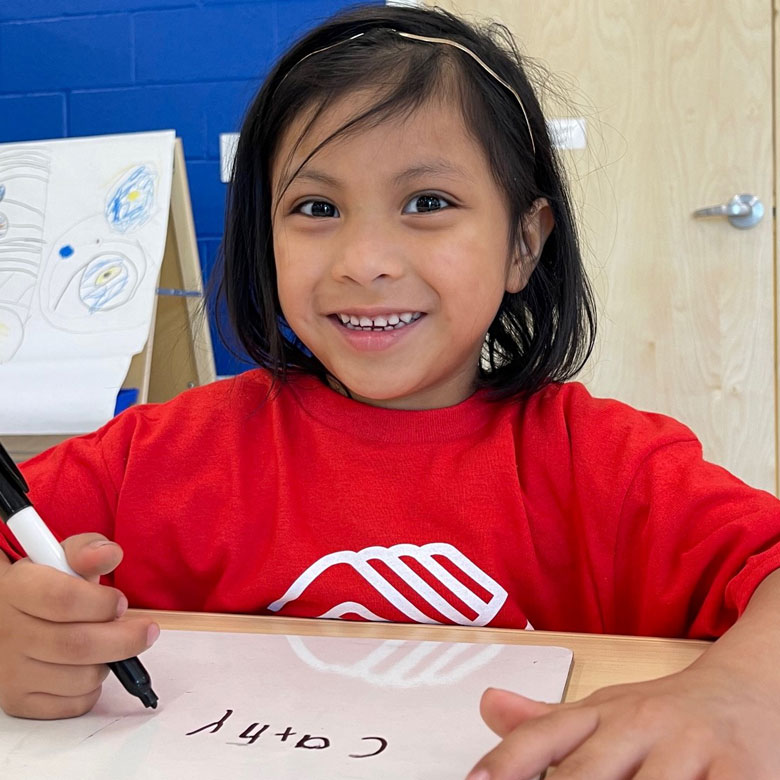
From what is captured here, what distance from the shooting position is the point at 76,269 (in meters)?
1.92

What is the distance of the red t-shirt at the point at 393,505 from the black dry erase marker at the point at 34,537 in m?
0.20

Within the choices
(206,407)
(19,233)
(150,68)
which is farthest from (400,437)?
(150,68)

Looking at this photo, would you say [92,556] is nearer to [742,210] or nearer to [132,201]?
[132,201]

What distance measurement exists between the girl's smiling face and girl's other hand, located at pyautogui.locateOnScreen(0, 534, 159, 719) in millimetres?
321

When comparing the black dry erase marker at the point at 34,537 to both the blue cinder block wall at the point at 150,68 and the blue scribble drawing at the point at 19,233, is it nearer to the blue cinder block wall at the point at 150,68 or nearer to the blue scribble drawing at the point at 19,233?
the blue scribble drawing at the point at 19,233

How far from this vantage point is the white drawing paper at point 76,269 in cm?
163

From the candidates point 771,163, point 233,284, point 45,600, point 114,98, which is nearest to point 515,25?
point 771,163

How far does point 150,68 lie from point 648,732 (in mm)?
2312

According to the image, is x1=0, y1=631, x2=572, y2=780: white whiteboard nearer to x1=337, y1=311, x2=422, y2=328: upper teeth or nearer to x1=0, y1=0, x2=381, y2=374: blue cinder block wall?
x1=337, y1=311, x2=422, y2=328: upper teeth

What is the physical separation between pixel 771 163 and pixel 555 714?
2.08 m

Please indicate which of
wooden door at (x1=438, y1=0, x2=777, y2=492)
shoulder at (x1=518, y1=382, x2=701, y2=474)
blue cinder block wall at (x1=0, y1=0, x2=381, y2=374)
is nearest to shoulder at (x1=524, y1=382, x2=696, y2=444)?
shoulder at (x1=518, y1=382, x2=701, y2=474)

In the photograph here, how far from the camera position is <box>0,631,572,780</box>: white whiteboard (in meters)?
0.37

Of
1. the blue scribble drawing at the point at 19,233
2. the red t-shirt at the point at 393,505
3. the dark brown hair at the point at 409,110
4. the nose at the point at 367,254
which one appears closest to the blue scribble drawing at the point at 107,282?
the blue scribble drawing at the point at 19,233

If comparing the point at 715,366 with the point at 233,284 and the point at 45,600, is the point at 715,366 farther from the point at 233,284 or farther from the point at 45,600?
the point at 45,600
